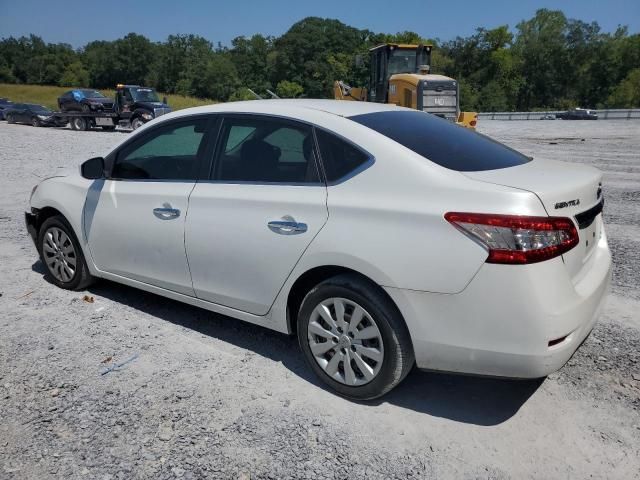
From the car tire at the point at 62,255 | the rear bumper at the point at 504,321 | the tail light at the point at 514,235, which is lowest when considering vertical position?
the car tire at the point at 62,255

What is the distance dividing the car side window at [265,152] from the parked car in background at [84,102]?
2595cm

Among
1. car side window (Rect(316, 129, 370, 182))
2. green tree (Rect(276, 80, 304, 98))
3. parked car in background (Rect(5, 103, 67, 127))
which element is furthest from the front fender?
green tree (Rect(276, 80, 304, 98))

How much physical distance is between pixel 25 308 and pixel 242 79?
92.8 m

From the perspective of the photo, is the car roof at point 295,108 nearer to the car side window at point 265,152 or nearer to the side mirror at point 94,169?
the car side window at point 265,152

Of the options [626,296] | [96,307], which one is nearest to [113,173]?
[96,307]

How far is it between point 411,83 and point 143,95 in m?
14.7

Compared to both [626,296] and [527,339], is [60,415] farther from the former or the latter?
[626,296]

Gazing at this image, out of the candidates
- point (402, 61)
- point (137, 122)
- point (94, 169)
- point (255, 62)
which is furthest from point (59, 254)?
point (255, 62)

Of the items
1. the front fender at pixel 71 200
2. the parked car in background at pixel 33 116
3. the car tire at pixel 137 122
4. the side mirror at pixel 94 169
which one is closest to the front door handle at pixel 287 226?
the side mirror at pixel 94 169

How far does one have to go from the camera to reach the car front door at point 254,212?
306cm

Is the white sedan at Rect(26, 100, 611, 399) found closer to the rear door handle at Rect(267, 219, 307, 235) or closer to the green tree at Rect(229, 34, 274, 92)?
the rear door handle at Rect(267, 219, 307, 235)

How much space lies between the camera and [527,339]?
2445 millimetres

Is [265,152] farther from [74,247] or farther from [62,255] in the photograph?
[62,255]

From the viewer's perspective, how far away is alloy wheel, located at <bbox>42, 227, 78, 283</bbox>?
180 inches
